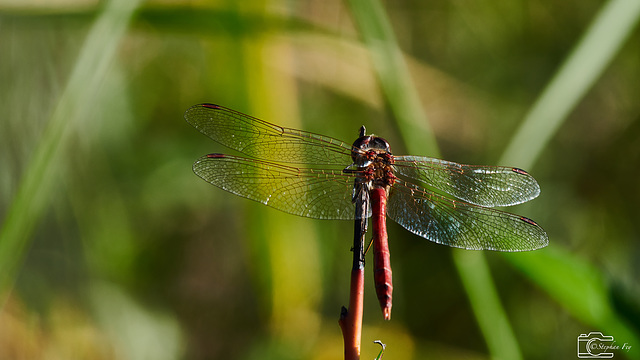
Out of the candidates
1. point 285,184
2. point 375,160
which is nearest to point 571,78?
point 375,160

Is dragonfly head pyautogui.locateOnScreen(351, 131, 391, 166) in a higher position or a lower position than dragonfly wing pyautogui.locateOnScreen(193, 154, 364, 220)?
higher

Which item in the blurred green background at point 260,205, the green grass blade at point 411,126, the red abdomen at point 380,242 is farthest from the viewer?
the blurred green background at point 260,205

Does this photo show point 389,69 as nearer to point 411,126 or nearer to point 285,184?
point 411,126

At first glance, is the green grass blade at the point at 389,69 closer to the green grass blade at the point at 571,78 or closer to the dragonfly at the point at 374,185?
the dragonfly at the point at 374,185

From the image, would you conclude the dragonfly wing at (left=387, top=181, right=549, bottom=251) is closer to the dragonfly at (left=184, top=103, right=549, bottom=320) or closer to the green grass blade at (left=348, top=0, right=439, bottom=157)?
the dragonfly at (left=184, top=103, right=549, bottom=320)

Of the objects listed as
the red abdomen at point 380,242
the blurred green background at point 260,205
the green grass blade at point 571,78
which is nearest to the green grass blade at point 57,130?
the blurred green background at point 260,205

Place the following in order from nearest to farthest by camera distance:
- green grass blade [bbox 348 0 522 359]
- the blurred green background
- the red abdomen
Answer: the red abdomen, green grass blade [bbox 348 0 522 359], the blurred green background

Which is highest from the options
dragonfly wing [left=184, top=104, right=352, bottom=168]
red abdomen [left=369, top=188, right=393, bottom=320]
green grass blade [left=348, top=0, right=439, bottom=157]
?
green grass blade [left=348, top=0, right=439, bottom=157]

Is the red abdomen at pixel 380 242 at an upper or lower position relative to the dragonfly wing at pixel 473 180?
lower

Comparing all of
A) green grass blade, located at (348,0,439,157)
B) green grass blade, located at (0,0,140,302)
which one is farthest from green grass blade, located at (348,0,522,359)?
green grass blade, located at (0,0,140,302)
